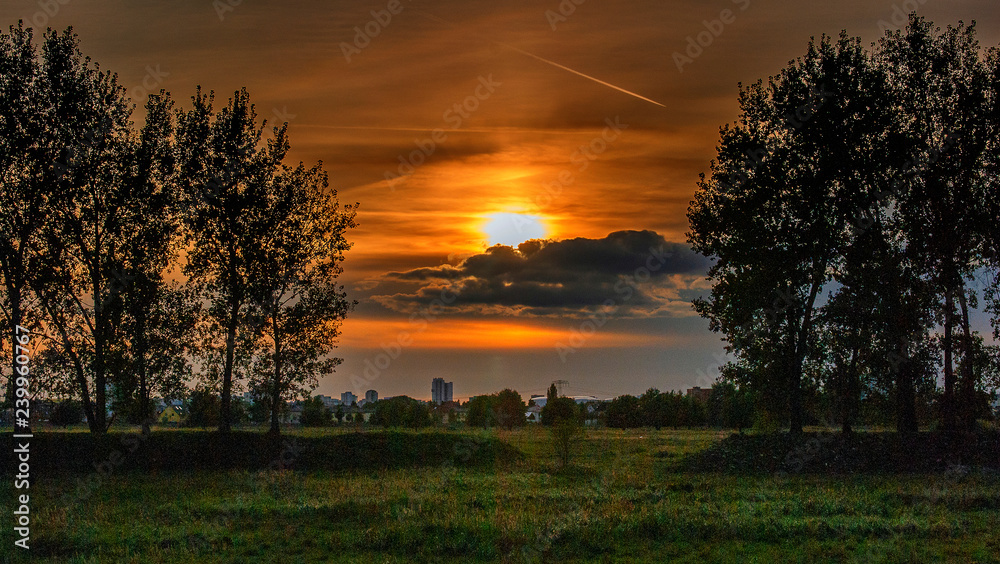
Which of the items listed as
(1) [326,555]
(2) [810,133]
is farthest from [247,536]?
(2) [810,133]

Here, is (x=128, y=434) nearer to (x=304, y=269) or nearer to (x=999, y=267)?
(x=304, y=269)

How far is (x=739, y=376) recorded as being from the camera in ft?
139

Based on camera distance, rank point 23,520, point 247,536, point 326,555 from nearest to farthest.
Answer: point 326,555 → point 247,536 → point 23,520

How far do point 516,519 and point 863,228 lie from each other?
90.6 ft

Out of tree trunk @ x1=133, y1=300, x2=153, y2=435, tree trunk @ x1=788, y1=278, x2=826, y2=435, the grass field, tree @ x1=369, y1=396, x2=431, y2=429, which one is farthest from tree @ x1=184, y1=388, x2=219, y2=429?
tree trunk @ x1=788, y1=278, x2=826, y2=435

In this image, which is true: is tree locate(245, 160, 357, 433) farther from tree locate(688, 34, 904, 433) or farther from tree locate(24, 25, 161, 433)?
tree locate(688, 34, 904, 433)

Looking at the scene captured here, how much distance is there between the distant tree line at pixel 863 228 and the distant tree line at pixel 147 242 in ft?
73.9

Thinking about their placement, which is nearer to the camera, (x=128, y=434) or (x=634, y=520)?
(x=634, y=520)

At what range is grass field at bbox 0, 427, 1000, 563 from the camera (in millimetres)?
20547

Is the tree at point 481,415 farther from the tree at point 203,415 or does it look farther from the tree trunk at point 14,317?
the tree trunk at point 14,317

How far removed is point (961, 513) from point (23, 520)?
30.0m

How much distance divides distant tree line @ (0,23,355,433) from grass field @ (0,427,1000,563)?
250 inches

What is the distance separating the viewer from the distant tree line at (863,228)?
39.4 metres

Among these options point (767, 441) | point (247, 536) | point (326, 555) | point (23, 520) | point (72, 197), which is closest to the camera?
point (326, 555)
